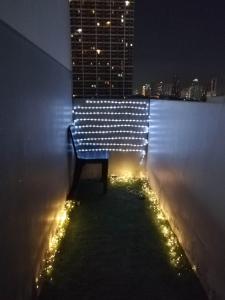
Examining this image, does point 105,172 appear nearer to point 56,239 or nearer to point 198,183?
point 56,239

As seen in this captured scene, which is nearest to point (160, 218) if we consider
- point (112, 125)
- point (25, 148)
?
point (112, 125)

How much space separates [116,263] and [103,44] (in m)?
7.97

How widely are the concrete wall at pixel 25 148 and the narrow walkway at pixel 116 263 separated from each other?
0.36 metres

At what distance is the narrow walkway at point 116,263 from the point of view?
9.01ft

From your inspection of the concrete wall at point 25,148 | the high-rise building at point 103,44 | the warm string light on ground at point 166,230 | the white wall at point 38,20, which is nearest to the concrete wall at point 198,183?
the warm string light on ground at point 166,230

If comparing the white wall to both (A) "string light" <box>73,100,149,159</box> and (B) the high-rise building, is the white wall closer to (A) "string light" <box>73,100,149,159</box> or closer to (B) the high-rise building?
(A) "string light" <box>73,100,149,159</box>

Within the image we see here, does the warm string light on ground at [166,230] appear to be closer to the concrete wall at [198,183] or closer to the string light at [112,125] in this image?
the concrete wall at [198,183]

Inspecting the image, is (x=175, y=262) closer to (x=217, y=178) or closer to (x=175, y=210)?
(x=175, y=210)

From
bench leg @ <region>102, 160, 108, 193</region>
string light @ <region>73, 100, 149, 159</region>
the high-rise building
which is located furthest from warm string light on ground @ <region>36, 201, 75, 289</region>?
the high-rise building

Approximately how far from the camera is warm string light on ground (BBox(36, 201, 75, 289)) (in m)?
2.98

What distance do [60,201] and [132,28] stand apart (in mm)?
6506

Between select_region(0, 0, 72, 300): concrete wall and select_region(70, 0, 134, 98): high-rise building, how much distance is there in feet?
16.0

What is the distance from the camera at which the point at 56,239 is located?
3625 millimetres

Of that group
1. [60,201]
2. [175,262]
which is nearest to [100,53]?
[60,201]
